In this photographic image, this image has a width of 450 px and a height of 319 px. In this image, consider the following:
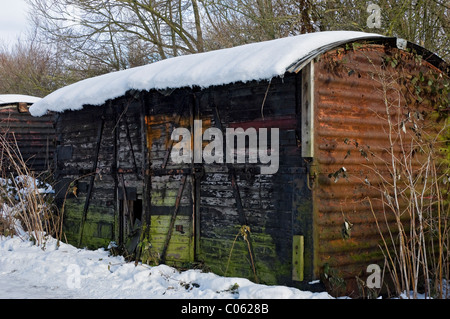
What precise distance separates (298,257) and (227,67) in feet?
8.74

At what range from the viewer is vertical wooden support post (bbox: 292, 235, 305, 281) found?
5.88 metres

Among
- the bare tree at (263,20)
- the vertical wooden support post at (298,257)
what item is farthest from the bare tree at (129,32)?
the vertical wooden support post at (298,257)

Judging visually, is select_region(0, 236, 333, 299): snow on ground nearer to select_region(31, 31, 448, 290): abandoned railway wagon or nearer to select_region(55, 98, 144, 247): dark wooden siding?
select_region(31, 31, 448, 290): abandoned railway wagon

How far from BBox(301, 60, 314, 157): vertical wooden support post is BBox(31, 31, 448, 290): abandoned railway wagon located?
0.04ft

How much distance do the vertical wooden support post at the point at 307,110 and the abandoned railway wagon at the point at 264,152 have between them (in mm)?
13

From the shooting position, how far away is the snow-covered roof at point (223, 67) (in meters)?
5.98

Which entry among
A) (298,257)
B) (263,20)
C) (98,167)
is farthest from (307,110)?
(263,20)

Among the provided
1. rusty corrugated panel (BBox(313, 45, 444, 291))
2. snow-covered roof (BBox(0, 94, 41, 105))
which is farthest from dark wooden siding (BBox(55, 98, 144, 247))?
snow-covered roof (BBox(0, 94, 41, 105))

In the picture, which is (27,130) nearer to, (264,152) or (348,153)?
(264,152)

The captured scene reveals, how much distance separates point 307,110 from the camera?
5.93 meters

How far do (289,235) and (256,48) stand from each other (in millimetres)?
2643

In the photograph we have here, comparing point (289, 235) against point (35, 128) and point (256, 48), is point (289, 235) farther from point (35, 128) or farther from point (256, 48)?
point (35, 128)

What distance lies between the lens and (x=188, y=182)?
24.7 feet
